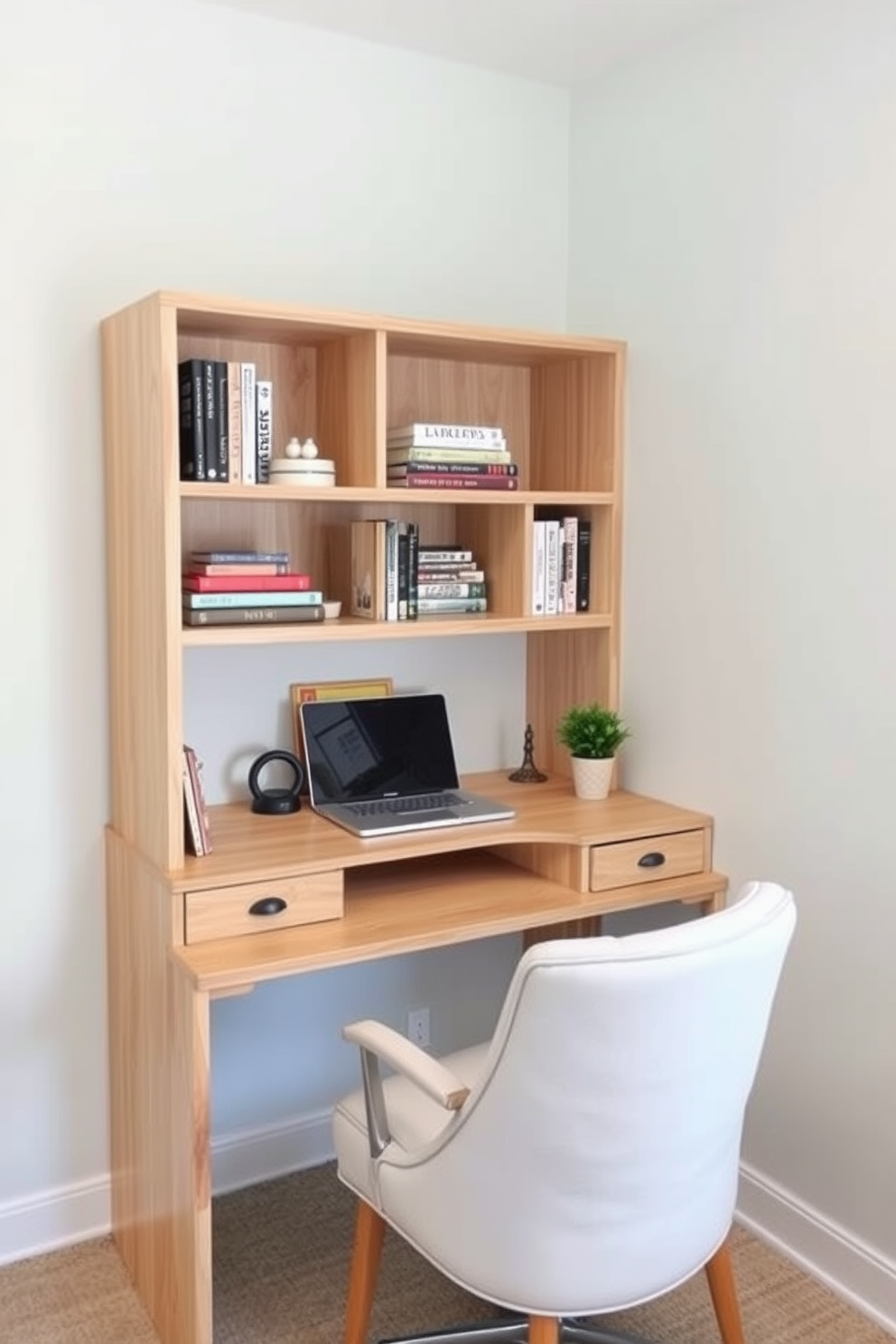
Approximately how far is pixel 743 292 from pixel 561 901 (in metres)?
1.24

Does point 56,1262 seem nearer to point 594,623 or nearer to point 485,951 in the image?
point 485,951

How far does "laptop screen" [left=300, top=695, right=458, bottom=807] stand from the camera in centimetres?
261

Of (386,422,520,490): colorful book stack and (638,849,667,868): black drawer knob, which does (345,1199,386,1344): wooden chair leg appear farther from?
(386,422,520,490): colorful book stack

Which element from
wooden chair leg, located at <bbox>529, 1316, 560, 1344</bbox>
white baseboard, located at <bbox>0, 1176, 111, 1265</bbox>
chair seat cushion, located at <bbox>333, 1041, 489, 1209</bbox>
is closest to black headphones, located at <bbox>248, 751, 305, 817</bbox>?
chair seat cushion, located at <bbox>333, 1041, 489, 1209</bbox>

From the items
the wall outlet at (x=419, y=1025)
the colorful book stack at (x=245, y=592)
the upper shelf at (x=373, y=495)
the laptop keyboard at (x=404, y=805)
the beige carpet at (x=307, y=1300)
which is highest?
the upper shelf at (x=373, y=495)

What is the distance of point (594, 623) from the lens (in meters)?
2.73

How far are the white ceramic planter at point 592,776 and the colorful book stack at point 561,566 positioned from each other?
0.33 meters

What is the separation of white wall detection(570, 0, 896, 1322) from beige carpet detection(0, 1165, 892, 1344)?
0.46 feet

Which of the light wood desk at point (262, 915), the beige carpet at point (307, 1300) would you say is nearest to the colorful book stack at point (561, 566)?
the light wood desk at point (262, 915)

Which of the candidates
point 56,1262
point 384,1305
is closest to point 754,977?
point 384,1305

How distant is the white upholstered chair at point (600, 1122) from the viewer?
1579 mm

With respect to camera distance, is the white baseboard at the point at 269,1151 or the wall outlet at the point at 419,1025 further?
the wall outlet at the point at 419,1025

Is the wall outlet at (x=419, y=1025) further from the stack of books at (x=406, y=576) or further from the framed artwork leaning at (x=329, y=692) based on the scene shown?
the stack of books at (x=406, y=576)

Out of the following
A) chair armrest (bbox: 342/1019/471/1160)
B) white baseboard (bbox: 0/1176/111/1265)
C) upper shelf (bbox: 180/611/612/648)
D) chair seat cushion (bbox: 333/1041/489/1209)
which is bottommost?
white baseboard (bbox: 0/1176/111/1265)
